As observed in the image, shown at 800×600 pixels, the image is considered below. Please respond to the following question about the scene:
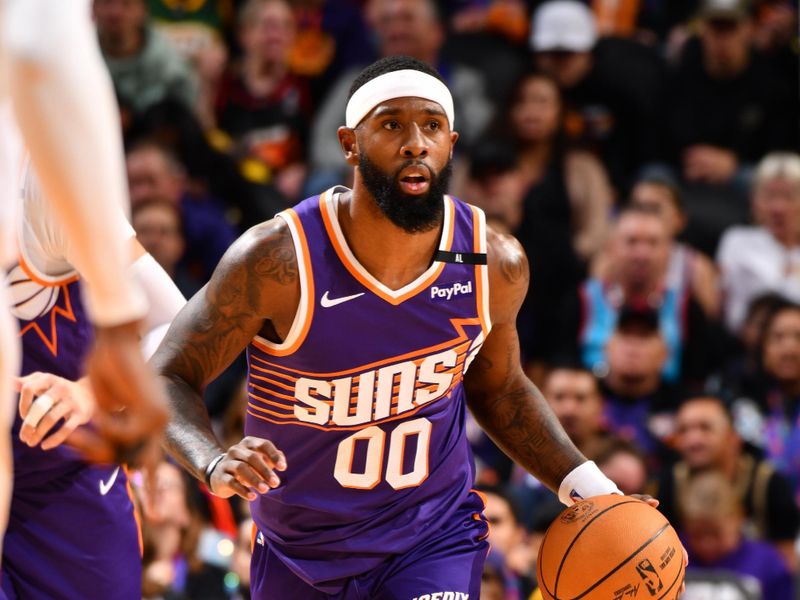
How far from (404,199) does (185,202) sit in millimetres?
5058

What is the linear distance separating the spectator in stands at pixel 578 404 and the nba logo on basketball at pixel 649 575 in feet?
10.9

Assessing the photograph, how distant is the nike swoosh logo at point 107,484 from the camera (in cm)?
456

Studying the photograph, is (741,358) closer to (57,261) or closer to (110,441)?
(57,261)

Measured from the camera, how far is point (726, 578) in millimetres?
7211

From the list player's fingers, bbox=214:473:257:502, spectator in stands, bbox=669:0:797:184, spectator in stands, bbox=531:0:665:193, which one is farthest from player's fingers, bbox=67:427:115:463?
spectator in stands, bbox=669:0:797:184

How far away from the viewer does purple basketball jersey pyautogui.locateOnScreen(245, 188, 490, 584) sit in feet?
14.9

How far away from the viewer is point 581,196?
32.5ft

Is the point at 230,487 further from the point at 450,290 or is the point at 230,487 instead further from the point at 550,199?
the point at 550,199

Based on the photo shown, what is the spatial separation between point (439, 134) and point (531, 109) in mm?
5404

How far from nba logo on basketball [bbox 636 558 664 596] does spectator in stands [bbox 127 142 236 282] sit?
5.13 m

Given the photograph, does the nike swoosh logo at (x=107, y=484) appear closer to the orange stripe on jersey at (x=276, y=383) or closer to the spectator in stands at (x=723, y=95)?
the orange stripe on jersey at (x=276, y=383)

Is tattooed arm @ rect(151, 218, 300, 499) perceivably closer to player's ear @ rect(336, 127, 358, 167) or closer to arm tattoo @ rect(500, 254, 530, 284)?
player's ear @ rect(336, 127, 358, 167)

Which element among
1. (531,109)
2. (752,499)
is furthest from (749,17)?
(752,499)

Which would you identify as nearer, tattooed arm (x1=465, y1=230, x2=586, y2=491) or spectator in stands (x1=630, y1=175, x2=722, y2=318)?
tattooed arm (x1=465, y1=230, x2=586, y2=491)
